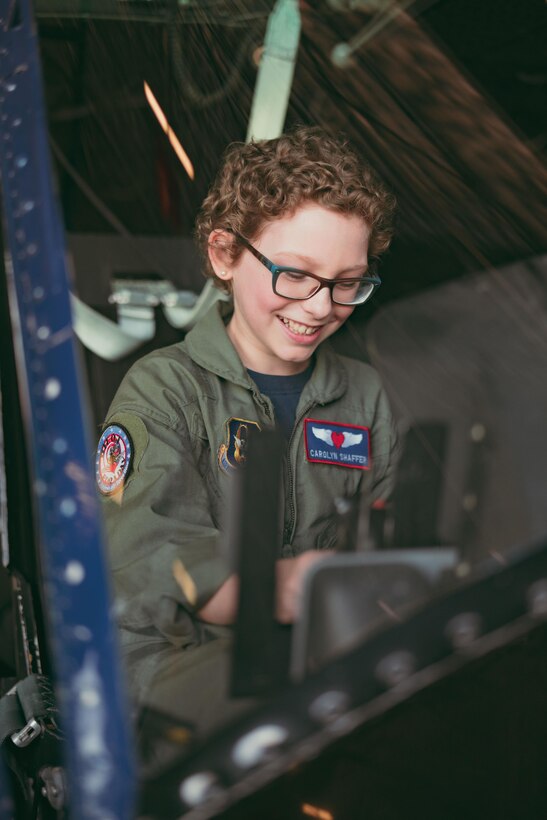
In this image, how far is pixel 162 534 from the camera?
770mm

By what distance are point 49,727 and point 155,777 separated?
366 millimetres

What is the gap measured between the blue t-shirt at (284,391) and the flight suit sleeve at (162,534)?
Result: 80 mm

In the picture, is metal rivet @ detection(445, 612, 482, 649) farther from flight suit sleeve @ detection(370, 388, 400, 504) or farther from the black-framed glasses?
the black-framed glasses

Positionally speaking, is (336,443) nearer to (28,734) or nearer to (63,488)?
(63,488)

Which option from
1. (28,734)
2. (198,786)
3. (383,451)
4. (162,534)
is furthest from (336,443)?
(28,734)

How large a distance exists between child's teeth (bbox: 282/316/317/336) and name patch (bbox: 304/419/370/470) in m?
0.08

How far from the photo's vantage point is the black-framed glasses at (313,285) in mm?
764

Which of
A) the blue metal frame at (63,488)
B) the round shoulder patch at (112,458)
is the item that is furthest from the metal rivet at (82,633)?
the round shoulder patch at (112,458)

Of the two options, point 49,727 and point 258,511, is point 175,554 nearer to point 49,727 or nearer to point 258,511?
point 258,511

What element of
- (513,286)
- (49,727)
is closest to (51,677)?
Result: (49,727)

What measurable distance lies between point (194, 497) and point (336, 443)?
0.13 m

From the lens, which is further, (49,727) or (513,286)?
(49,727)

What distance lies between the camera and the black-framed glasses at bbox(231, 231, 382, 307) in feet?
2.51

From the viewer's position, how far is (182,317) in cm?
94
